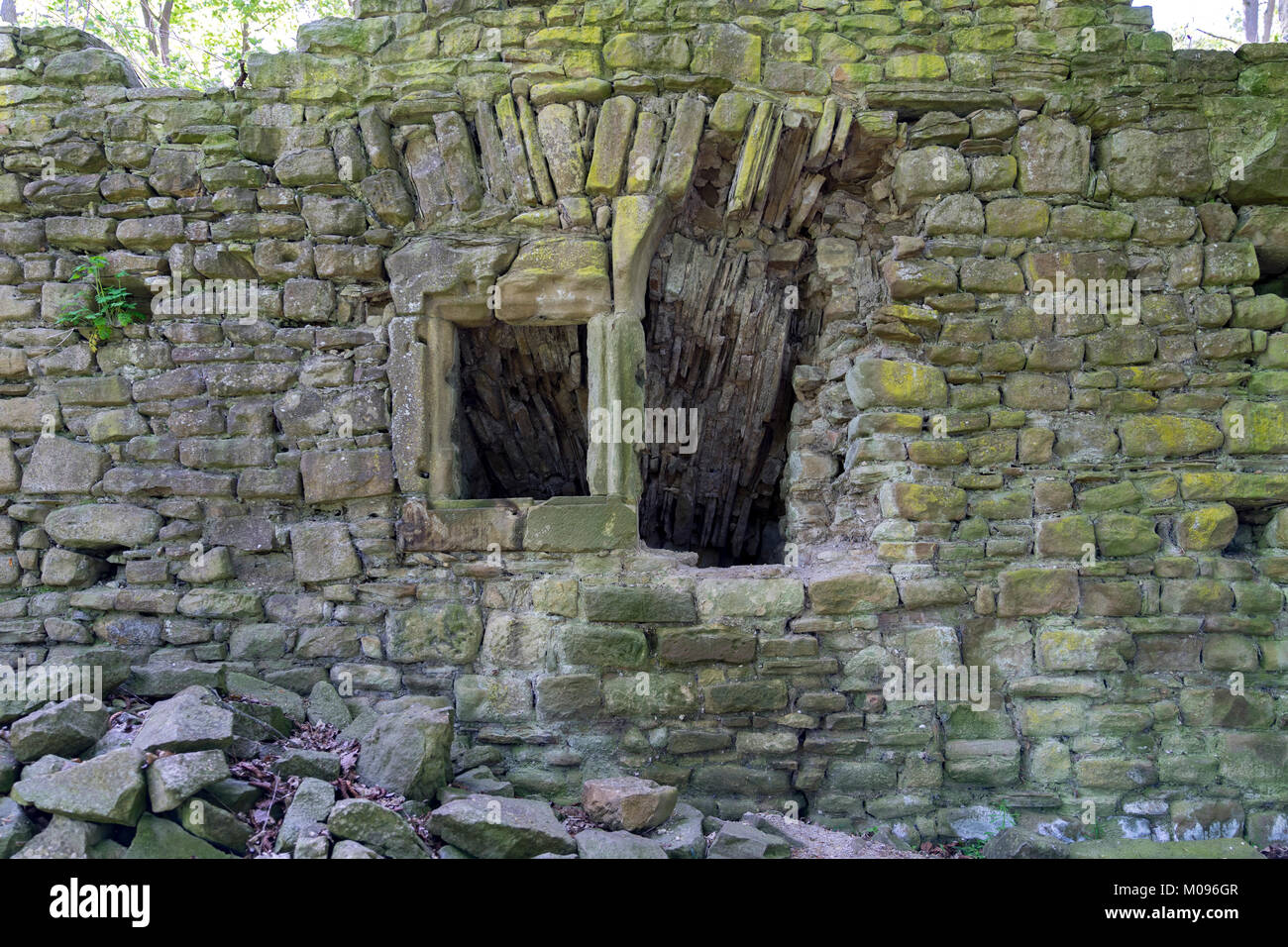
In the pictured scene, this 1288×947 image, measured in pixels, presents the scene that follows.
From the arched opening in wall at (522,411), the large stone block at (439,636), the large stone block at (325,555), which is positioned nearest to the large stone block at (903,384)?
the arched opening in wall at (522,411)

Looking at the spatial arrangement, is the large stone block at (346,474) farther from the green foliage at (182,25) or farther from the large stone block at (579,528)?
the green foliage at (182,25)

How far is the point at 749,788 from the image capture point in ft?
11.3

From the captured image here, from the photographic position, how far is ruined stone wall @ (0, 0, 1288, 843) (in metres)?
3.47

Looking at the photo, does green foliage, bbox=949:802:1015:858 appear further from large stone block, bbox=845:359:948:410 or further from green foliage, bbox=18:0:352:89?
green foliage, bbox=18:0:352:89

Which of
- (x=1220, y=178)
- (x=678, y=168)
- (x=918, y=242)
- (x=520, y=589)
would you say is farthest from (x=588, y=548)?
(x=1220, y=178)

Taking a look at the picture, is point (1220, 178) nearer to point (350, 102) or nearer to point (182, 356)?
point (350, 102)

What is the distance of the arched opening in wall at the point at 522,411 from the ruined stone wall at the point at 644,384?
1.34 feet

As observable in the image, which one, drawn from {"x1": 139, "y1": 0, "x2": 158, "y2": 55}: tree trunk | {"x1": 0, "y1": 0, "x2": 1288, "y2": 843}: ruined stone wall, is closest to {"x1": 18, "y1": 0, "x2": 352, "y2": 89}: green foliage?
{"x1": 139, "y1": 0, "x2": 158, "y2": 55}: tree trunk

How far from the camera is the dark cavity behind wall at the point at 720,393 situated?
4129mm

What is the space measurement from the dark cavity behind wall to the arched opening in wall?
16.9 inches

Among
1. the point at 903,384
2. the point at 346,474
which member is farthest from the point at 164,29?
the point at 903,384

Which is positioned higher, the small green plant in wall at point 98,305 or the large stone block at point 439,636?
the small green plant in wall at point 98,305

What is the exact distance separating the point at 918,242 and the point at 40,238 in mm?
4170

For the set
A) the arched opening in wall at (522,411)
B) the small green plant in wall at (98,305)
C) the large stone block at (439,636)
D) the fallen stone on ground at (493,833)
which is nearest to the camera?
the fallen stone on ground at (493,833)
